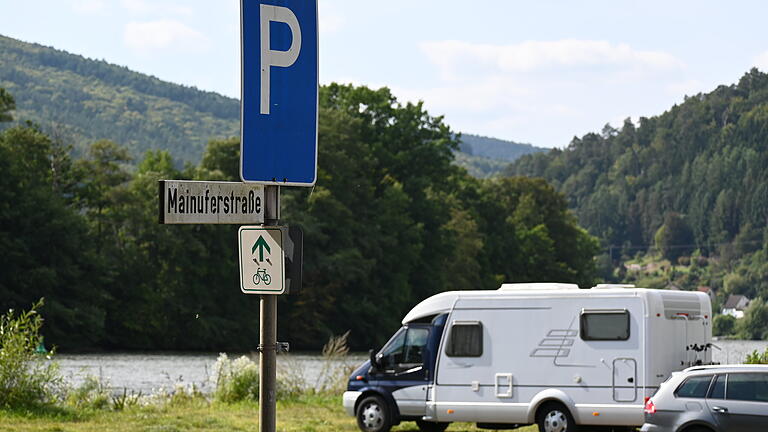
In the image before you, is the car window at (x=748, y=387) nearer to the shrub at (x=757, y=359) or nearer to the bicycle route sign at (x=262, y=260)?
the shrub at (x=757, y=359)

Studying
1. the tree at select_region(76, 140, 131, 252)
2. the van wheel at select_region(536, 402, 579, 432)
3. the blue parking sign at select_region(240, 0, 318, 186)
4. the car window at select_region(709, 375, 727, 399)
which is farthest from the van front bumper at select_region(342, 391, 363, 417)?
the tree at select_region(76, 140, 131, 252)

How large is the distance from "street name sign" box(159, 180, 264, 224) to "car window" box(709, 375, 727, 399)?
9913mm

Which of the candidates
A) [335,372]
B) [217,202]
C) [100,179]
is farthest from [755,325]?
[217,202]

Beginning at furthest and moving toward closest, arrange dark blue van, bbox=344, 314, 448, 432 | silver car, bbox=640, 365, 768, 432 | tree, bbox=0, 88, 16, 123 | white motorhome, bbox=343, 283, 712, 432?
tree, bbox=0, 88, 16, 123
dark blue van, bbox=344, 314, 448, 432
white motorhome, bbox=343, 283, 712, 432
silver car, bbox=640, 365, 768, 432

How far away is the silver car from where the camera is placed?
15.4 meters

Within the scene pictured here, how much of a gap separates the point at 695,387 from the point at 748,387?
2.10 ft

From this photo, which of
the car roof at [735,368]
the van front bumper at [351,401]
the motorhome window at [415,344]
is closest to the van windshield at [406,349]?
the motorhome window at [415,344]

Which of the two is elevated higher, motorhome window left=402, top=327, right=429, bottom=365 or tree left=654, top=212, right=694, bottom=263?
tree left=654, top=212, right=694, bottom=263

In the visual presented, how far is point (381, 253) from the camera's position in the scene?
72438 mm

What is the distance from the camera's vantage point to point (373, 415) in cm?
2034

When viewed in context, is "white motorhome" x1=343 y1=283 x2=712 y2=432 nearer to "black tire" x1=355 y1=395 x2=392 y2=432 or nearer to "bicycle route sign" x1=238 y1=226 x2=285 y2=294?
"black tire" x1=355 y1=395 x2=392 y2=432

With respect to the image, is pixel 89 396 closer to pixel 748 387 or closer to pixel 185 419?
pixel 185 419

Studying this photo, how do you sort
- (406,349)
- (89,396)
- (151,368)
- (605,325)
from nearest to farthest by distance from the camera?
(605,325), (406,349), (89,396), (151,368)

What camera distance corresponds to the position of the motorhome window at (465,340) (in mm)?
19375
